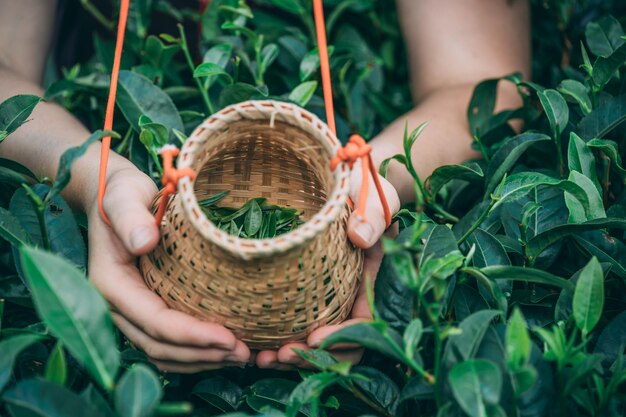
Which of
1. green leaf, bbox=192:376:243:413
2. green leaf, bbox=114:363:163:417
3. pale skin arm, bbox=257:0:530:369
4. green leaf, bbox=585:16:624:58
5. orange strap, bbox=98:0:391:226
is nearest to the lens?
green leaf, bbox=114:363:163:417

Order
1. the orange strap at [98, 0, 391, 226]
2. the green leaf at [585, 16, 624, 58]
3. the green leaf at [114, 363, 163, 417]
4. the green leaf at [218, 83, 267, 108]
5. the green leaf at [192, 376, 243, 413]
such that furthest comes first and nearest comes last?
the green leaf at [585, 16, 624, 58] < the green leaf at [218, 83, 267, 108] < the green leaf at [192, 376, 243, 413] < the orange strap at [98, 0, 391, 226] < the green leaf at [114, 363, 163, 417]

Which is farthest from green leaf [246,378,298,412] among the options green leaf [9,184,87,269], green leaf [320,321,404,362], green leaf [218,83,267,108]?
green leaf [218,83,267,108]

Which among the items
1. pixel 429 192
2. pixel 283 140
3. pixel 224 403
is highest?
pixel 283 140

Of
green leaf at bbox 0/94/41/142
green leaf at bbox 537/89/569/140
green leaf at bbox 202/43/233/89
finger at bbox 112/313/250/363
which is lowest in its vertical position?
finger at bbox 112/313/250/363

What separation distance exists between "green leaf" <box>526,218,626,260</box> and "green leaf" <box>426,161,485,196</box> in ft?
0.35

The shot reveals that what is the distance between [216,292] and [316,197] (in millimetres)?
198

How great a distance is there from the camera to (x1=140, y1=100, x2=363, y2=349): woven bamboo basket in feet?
1.76

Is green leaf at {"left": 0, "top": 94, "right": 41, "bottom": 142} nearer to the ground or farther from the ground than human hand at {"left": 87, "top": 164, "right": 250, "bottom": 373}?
farther from the ground

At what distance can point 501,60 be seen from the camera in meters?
1.13

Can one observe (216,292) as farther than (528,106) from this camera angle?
No

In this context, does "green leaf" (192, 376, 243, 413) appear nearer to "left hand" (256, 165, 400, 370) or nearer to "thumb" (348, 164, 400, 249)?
"left hand" (256, 165, 400, 370)

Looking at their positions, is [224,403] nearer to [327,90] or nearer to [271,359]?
[271,359]

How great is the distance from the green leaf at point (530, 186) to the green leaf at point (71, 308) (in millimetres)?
448

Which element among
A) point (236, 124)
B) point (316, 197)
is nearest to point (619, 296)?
point (316, 197)
